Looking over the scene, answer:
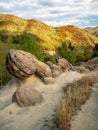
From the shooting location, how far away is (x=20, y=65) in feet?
65.6

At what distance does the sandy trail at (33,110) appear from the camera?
13523 mm

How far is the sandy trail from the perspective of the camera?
44.4 feet

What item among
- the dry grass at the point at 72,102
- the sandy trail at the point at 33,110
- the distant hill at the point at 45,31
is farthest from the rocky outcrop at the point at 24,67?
the distant hill at the point at 45,31

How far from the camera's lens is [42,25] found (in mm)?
104375

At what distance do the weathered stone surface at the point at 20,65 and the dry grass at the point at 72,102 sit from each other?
2850 millimetres

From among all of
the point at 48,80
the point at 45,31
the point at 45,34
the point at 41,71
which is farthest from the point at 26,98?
the point at 45,31

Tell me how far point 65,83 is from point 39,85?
1.65m

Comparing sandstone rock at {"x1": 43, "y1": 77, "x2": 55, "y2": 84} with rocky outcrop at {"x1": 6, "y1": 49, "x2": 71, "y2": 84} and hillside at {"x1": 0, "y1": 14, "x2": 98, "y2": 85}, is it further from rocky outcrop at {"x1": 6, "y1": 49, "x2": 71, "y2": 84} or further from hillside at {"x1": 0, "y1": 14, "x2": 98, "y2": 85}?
hillside at {"x1": 0, "y1": 14, "x2": 98, "y2": 85}

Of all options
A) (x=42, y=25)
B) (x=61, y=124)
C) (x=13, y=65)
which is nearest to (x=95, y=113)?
(x=61, y=124)

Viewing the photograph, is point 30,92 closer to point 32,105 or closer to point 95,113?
point 32,105

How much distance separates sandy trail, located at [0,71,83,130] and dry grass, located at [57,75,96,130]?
2.23 ft

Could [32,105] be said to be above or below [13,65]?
below

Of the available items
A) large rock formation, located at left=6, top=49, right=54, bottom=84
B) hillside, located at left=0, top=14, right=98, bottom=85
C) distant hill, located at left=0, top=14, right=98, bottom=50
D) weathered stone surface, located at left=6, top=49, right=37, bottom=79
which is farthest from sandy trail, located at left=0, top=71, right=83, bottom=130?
distant hill, located at left=0, top=14, right=98, bottom=50

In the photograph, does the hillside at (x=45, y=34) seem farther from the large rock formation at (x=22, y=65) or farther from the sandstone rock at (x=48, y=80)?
the sandstone rock at (x=48, y=80)
